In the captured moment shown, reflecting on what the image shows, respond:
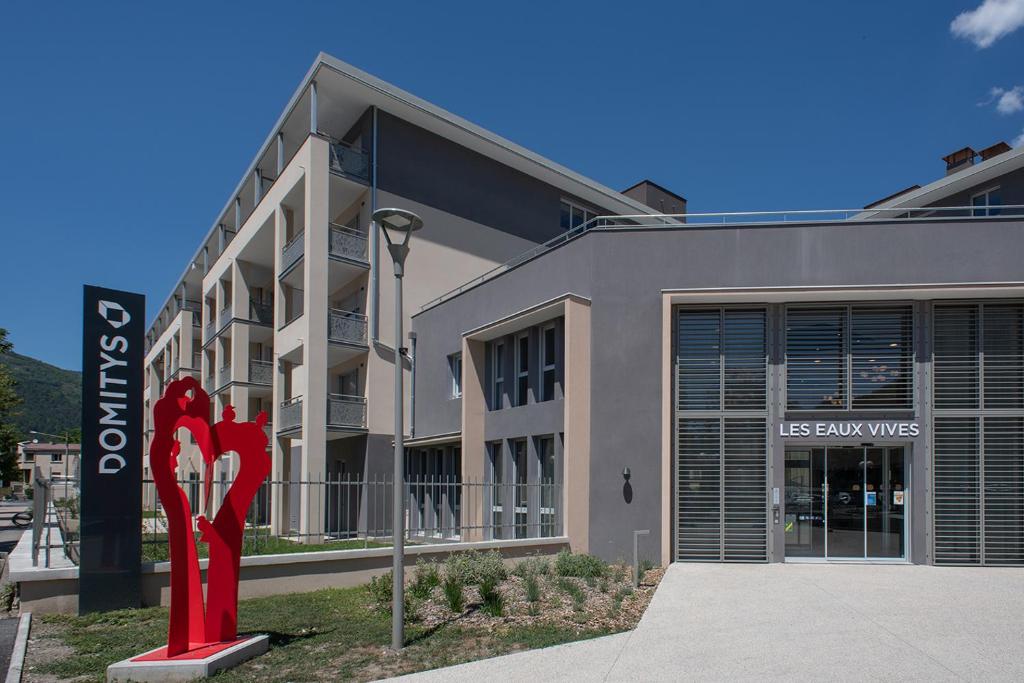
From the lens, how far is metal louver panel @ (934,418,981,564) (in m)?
15.4

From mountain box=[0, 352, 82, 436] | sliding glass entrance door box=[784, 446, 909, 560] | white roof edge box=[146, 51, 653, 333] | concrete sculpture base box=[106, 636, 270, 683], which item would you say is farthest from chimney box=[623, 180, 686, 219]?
mountain box=[0, 352, 82, 436]

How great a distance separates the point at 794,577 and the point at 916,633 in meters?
4.62

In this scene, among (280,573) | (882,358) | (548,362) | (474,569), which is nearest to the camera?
(280,573)

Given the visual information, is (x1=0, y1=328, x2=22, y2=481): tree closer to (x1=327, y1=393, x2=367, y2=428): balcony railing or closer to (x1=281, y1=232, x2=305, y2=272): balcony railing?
(x1=281, y1=232, x2=305, y2=272): balcony railing

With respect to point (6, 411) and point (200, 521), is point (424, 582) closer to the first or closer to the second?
point (200, 521)

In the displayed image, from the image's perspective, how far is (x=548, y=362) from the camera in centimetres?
1869

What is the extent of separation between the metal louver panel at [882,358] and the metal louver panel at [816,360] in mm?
249

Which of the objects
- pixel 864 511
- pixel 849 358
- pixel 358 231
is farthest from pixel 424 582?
pixel 358 231

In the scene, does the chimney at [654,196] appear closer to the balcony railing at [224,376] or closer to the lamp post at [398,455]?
the balcony railing at [224,376]

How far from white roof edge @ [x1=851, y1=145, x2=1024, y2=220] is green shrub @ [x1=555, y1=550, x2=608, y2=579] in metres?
12.8

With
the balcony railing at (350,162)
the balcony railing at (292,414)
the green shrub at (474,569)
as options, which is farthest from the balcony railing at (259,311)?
the green shrub at (474,569)

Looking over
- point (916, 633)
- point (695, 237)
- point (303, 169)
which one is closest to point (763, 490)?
point (695, 237)

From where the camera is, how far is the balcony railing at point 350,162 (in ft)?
77.5

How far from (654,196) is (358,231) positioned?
54.7ft
